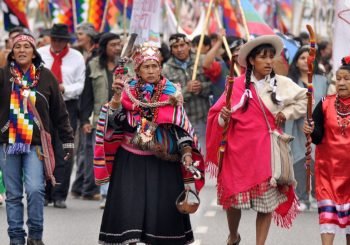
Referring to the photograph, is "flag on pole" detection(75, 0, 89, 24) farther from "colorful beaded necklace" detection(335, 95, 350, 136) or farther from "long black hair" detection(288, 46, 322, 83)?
"colorful beaded necklace" detection(335, 95, 350, 136)

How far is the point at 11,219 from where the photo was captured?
11.0 meters

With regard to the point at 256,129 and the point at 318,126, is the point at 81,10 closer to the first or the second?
the point at 256,129

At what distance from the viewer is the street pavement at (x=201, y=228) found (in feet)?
41.1

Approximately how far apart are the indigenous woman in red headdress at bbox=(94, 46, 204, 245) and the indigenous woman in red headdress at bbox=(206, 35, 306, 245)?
0.65 m

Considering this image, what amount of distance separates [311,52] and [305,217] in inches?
191

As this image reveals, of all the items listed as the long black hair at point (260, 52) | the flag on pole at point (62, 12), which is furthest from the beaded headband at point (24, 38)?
the flag on pole at point (62, 12)

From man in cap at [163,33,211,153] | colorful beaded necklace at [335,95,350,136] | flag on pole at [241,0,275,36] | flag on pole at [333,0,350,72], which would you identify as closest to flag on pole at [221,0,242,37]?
flag on pole at [241,0,275,36]

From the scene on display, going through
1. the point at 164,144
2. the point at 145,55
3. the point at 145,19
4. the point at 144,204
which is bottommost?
the point at 144,204

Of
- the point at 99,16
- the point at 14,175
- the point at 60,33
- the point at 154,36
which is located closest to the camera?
the point at 14,175

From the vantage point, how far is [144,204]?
10.3m

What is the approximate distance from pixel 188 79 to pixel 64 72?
151 cm

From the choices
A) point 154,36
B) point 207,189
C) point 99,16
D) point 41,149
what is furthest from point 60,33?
point 99,16

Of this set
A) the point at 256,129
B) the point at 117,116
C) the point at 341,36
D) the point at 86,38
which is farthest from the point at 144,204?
the point at 86,38

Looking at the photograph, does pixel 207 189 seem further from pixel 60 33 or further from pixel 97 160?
pixel 97 160
